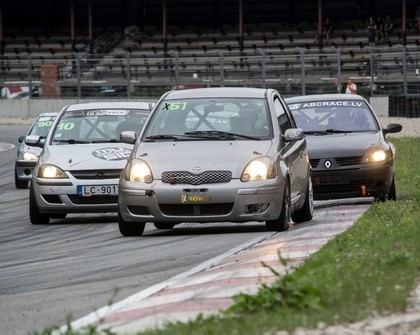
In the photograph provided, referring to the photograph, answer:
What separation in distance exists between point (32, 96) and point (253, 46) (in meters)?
8.53

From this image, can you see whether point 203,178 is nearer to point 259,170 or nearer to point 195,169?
point 195,169

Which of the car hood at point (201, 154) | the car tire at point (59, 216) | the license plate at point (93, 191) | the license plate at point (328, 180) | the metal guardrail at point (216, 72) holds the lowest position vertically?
the metal guardrail at point (216, 72)

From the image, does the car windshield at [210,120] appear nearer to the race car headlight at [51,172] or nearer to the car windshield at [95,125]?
the race car headlight at [51,172]

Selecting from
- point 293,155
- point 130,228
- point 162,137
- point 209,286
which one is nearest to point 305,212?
point 293,155

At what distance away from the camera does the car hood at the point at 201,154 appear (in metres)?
14.1

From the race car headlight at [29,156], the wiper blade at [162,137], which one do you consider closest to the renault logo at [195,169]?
the wiper blade at [162,137]

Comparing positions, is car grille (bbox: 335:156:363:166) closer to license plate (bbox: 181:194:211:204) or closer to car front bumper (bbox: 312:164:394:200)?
car front bumper (bbox: 312:164:394:200)

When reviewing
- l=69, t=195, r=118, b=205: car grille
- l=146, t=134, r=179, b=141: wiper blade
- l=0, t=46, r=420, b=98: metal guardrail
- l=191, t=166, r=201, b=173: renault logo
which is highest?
l=146, t=134, r=179, b=141: wiper blade

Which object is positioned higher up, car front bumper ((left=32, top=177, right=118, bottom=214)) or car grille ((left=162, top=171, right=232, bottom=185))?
car grille ((left=162, top=171, right=232, bottom=185))

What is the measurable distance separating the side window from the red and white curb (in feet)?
6.64

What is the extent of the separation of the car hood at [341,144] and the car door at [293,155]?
78.9 inches

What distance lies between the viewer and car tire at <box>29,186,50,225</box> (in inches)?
665

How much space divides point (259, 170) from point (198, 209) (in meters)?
0.71

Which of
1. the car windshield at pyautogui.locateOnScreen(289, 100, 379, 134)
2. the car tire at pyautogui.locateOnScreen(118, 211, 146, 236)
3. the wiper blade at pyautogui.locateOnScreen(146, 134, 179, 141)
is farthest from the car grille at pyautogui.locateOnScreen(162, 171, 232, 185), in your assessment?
the car windshield at pyautogui.locateOnScreen(289, 100, 379, 134)
